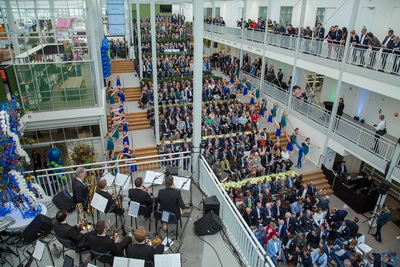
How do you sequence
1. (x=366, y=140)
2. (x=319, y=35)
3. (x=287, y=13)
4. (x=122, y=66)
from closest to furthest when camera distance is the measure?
(x=366, y=140), (x=319, y=35), (x=287, y=13), (x=122, y=66)

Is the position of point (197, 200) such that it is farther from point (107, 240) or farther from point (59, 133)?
point (59, 133)

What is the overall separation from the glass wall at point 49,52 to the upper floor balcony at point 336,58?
40.7 feet

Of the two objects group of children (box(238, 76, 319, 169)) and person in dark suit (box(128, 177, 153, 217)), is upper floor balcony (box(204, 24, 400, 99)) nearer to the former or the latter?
group of children (box(238, 76, 319, 169))

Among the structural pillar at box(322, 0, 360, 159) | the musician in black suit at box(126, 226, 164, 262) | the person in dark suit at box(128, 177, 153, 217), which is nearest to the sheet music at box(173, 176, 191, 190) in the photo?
the person in dark suit at box(128, 177, 153, 217)

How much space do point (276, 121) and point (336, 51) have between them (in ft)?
20.7

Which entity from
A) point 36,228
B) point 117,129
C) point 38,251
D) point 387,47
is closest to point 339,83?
point 387,47

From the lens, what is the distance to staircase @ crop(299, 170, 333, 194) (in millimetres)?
15306

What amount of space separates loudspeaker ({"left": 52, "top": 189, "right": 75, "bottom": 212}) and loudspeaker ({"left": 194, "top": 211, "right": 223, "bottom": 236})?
10.9 feet

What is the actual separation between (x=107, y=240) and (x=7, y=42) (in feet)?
36.1

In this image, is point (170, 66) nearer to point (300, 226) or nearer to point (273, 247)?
point (300, 226)

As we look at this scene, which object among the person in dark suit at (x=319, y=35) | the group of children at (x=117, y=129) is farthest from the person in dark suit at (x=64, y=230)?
the person in dark suit at (x=319, y=35)

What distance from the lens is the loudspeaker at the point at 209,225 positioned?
6707 millimetres

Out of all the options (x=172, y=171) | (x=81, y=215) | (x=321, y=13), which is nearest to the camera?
(x=81, y=215)

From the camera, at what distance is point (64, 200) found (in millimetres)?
7383
